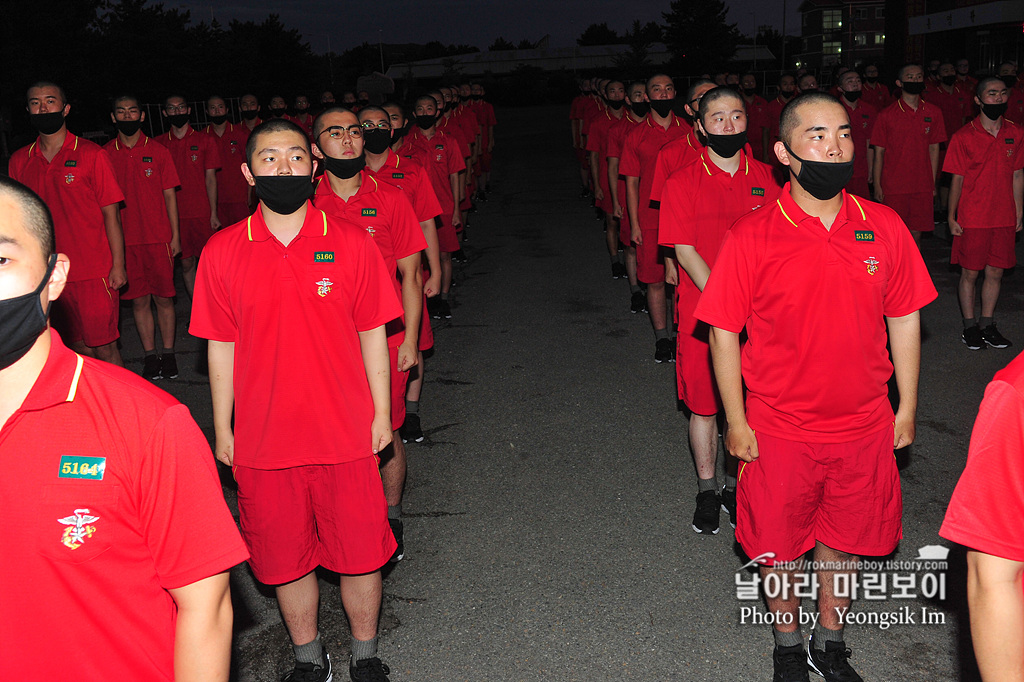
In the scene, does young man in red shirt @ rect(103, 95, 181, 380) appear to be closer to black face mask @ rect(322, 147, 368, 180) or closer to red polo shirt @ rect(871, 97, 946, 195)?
black face mask @ rect(322, 147, 368, 180)

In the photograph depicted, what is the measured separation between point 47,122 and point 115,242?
39.5 inches

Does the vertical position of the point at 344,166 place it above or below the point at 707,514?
above

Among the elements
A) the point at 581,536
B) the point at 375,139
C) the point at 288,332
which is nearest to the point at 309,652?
the point at 288,332

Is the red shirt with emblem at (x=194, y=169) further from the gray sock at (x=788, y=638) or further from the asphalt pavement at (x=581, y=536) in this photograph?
the gray sock at (x=788, y=638)

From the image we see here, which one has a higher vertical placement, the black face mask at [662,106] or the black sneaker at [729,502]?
the black face mask at [662,106]

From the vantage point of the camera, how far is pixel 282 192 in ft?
12.0

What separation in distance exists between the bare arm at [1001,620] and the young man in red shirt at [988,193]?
7.27 m

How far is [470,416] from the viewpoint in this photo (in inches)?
286

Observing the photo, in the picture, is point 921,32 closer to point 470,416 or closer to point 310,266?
point 470,416

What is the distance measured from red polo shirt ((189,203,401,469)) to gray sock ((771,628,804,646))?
1966mm

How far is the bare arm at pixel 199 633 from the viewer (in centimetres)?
196

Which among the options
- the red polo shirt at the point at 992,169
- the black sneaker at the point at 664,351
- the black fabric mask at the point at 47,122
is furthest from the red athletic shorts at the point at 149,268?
the red polo shirt at the point at 992,169

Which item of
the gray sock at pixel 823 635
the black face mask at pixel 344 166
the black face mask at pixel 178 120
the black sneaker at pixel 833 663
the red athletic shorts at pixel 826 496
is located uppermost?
the black face mask at pixel 178 120

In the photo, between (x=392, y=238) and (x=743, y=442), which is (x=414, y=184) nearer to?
(x=392, y=238)
